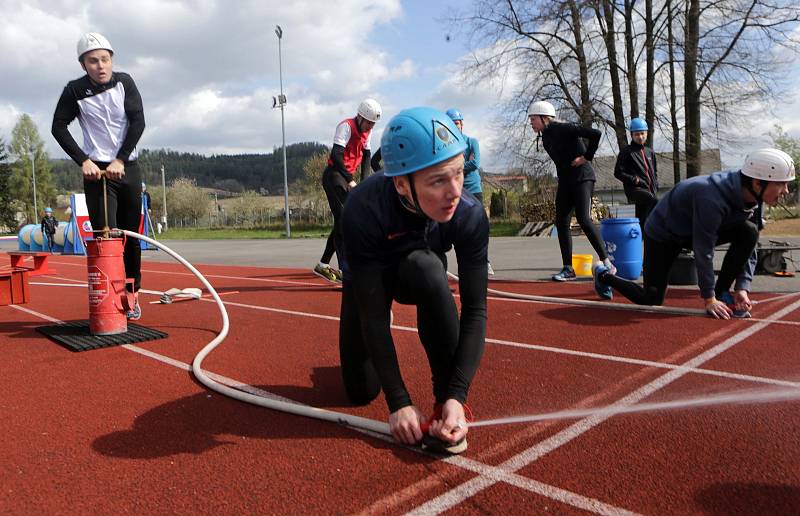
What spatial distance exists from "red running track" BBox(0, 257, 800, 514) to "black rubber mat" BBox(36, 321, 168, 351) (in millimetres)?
101

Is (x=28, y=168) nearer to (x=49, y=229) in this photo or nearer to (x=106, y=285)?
(x=49, y=229)

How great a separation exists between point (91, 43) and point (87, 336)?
2265 mm

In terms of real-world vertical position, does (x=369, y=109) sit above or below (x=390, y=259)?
above

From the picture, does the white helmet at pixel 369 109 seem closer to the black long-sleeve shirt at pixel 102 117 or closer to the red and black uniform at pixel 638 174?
the black long-sleeve shirt at pixel 102 117

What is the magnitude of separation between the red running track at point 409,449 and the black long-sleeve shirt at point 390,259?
32 cm

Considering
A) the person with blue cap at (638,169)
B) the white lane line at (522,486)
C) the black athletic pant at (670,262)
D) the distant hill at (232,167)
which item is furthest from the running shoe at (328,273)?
the distant hill at (232,167)

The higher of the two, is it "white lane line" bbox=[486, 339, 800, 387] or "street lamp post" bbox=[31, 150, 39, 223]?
"street lamp post" bbox=[31, 150, 39, 223]

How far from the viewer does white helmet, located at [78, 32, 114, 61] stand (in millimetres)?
4570

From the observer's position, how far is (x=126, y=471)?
7.42 feet

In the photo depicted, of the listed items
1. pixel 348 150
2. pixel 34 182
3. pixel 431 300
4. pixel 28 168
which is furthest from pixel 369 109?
pixel 28 168

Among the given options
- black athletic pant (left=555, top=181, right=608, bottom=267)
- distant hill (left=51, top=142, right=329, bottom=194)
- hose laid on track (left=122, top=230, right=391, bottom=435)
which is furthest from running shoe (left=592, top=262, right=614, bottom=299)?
distant hill (left=51, top=142, right=329, bottom=194)

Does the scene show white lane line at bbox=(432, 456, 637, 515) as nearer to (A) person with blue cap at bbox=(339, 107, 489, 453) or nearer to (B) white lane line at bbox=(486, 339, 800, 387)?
(A) person with blue cap at bbox=(339, 107, 489, 453)

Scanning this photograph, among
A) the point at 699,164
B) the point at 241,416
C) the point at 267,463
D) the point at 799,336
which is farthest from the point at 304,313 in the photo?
the point at 699,164

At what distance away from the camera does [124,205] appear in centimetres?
514
